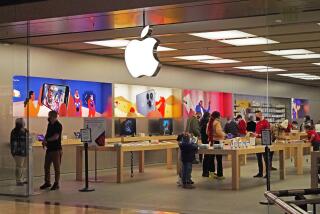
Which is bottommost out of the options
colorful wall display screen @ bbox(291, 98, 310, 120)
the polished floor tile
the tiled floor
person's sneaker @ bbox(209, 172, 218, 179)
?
the polished floor tile

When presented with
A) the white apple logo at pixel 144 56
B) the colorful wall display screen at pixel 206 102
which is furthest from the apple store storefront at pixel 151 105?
the colorful wall display screen at pixel 206 102

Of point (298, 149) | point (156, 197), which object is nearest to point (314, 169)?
point (298, 149)

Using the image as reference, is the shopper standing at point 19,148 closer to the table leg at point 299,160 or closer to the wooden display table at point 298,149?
the wooden display table at point 298,149

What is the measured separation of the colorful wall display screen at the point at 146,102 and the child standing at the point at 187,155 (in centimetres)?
419

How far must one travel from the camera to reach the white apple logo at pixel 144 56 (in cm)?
854

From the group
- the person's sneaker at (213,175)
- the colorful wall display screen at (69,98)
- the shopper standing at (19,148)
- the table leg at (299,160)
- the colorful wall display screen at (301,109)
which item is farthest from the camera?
the colorful wall display screen at (69,98)

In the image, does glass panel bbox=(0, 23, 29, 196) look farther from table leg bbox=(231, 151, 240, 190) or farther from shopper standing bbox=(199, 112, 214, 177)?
shopper standing bbox=(199, 112, 214, 177)

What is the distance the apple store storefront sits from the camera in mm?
8367

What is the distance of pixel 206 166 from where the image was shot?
12727 millimetres

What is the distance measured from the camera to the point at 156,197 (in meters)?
9.45

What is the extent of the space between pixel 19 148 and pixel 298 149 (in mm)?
5274

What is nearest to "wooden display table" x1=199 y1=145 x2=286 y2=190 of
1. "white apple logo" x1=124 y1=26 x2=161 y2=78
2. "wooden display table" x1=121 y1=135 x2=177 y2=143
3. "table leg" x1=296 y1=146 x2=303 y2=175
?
"table leg" x1=296 y1=146 x2=303 y2=175

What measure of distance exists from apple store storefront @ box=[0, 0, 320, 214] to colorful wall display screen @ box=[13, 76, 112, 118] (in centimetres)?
3

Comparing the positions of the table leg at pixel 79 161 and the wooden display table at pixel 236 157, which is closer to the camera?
the wooden display table at pixel 236 157
